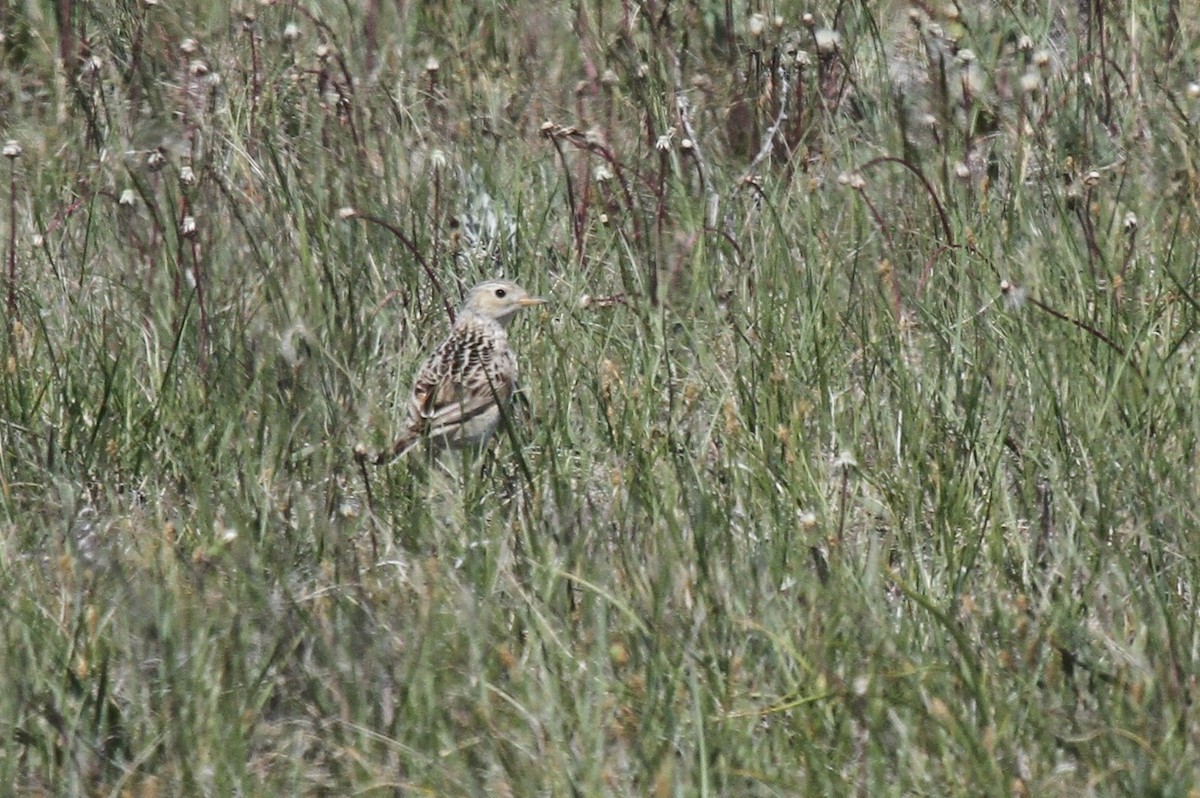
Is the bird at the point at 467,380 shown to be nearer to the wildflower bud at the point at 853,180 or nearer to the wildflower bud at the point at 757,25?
the wildflower bud at the point at 853,180

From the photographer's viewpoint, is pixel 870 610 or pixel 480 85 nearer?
pixel 870 610

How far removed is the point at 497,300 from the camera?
224 inches

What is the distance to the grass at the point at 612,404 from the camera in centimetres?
340

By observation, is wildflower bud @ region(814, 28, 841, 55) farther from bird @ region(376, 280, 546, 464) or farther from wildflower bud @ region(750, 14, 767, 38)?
bird @ region(376, 280, 546, 464)

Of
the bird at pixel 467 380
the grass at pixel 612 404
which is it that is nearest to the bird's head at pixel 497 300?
the bird at pixel 467 380

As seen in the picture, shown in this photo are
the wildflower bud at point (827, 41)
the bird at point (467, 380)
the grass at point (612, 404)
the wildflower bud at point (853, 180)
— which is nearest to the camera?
the grass at point (612, 404)

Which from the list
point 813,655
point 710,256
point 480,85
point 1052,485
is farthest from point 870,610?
point 480,85

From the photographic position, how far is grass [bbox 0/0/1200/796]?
3.40 metres

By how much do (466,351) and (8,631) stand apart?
1.96 m

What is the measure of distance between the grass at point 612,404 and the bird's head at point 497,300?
106 mm

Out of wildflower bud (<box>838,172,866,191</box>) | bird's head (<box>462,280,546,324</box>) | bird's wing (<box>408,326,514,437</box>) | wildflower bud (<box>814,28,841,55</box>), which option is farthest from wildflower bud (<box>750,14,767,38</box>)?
bird's wing (<box>408,326,514,437</box>)

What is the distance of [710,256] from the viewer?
5.81 m

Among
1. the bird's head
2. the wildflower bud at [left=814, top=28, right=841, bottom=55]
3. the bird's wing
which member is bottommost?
the bird's wing

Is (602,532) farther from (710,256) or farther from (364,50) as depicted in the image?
(364,50)
